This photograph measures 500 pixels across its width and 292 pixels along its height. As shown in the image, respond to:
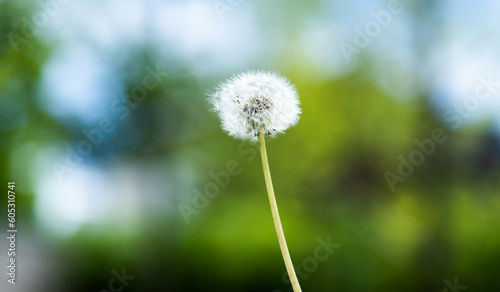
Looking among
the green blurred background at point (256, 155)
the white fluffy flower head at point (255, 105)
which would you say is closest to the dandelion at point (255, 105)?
the white fluffy flower head at point (255, 105)

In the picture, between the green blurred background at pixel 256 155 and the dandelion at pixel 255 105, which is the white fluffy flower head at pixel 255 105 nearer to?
the dandelion at pixel 255 105

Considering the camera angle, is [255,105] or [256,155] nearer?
[255,105]

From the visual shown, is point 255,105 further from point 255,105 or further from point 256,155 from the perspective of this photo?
point 256,155

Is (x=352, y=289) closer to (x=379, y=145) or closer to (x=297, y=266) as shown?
(x=297, y=266)

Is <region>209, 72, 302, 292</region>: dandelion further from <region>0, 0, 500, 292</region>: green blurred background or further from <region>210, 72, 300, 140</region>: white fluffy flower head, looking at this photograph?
<region>0, 0, 500, 292</region>: green blurred background

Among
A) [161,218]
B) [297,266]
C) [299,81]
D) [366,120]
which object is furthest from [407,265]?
[161,218]

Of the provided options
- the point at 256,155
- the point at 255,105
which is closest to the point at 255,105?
the point at 255,105
